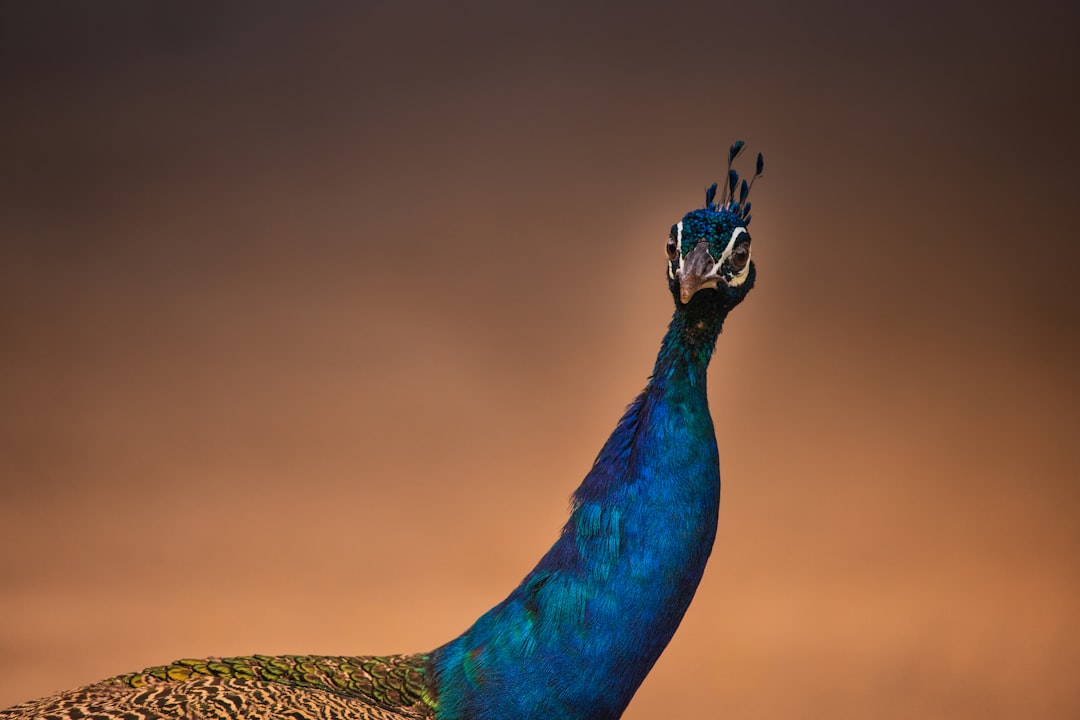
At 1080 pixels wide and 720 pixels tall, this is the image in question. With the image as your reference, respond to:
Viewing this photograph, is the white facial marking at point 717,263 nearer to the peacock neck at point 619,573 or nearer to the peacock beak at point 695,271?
the peacock beak at point 695,271

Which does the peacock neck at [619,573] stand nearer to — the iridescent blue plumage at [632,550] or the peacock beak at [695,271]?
the iridescent blue plumage at [632,550]

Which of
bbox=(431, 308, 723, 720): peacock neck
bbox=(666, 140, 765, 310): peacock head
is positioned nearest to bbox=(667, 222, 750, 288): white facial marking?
bbox=(666, 140, 765, 310): peacock head

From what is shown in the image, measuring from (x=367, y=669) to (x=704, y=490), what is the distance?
775mm

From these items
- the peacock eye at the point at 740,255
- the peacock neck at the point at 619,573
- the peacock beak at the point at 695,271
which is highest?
the peacock eye at the point at 740,255

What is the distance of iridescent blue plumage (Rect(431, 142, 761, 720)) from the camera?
6.93ft

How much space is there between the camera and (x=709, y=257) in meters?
2.11

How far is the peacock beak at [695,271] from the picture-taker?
6.86 feet

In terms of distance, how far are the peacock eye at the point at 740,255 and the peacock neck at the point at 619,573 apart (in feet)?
0.43

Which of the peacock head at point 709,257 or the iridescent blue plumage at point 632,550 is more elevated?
the peacock head at point 709,257

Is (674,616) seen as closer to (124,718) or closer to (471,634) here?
(471,634)

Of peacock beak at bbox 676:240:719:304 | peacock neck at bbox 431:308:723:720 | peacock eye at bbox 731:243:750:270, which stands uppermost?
peacock eye at bbox 731:243:750:270

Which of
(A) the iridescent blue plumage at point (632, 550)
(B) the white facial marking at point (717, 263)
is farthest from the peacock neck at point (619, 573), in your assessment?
(B) the white facial marking at point (717, 263)

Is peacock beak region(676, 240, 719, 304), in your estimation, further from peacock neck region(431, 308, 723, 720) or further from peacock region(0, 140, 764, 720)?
peacock neck region(431, 308, 723, 720)

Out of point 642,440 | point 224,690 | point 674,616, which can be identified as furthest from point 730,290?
point 224,690
